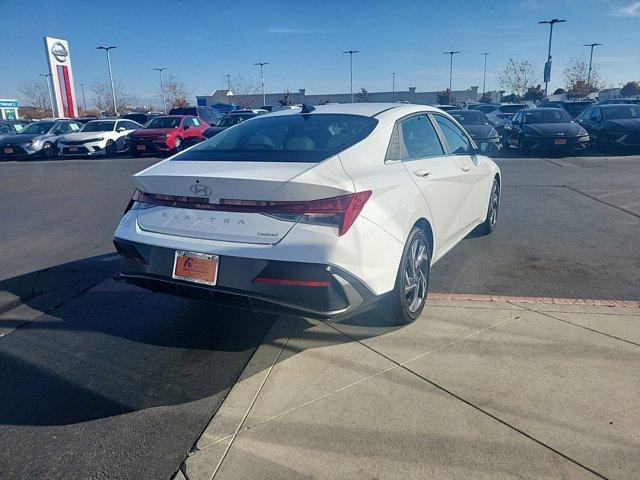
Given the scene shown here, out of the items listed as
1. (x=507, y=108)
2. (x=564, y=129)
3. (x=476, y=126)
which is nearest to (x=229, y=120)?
(x=476, y=126)

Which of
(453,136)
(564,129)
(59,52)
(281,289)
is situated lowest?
(281,289)

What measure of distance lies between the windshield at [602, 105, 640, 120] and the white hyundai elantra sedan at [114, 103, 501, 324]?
49.5 ft

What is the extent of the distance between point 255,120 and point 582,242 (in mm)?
4032

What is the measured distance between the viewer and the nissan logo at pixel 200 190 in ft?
10.1

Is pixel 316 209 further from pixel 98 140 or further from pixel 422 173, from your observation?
pixel 98 140

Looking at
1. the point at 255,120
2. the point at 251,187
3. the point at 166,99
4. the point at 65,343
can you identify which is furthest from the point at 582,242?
the point at 166,99

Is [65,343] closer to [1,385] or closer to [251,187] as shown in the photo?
[1,385]

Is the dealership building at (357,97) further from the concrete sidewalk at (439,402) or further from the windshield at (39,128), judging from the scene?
the concrete sidewalk at (439,402)

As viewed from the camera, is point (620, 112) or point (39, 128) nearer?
point (620, 112)

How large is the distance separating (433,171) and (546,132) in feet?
→ 41.6

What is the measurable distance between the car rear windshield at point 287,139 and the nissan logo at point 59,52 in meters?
44.2

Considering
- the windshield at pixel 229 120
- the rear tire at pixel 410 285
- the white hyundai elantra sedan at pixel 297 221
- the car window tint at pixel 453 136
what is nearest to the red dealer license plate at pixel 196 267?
the white hyundai elantra sedan at pixel 297 221

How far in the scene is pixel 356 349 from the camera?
3.45 meters

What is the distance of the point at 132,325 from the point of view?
3934 millimetres
